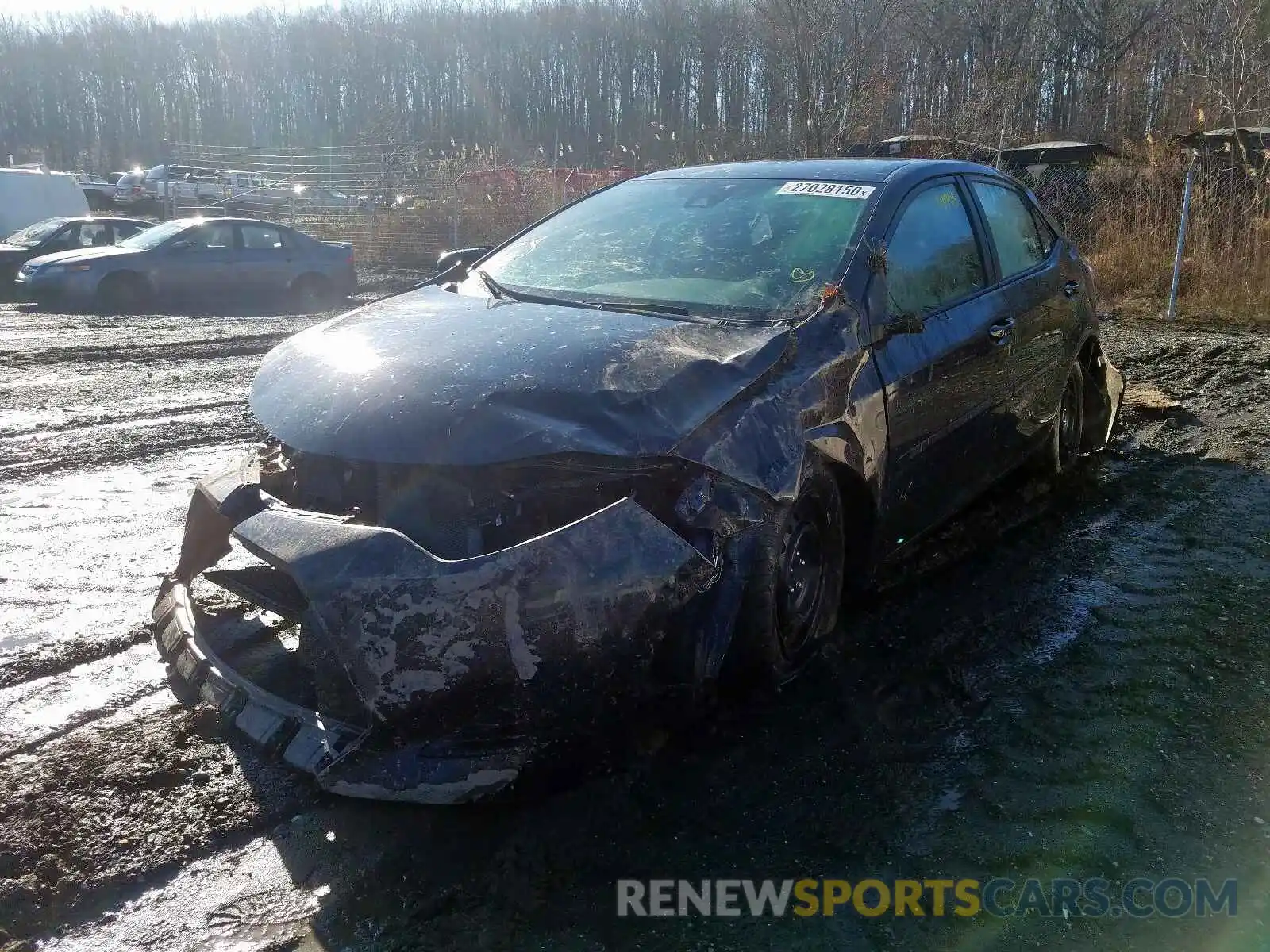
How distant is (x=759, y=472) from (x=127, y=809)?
1872 mm

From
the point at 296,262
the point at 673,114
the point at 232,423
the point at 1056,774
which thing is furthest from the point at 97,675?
the point at 673,114

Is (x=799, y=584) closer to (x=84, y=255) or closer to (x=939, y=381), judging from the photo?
(x=939, y=381)

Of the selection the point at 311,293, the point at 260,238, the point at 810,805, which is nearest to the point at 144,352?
the point at 260,238

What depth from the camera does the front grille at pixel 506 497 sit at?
2.78 metres

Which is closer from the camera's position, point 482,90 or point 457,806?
point 457,806

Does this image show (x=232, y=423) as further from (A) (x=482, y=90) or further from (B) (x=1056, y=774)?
(A) (x=482, y=90)

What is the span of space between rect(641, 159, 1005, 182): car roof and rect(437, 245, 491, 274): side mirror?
33.6 inches

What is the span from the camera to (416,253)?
24.5 metres

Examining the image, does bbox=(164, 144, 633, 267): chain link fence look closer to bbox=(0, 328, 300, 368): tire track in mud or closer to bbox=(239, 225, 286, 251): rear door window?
bbox=(239, 225, 286, 251): rear door window

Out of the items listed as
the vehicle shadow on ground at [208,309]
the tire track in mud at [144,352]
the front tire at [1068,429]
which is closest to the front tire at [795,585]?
the front tire at [1068,429]

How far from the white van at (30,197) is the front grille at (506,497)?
2020 cm

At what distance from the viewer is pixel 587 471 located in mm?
2793

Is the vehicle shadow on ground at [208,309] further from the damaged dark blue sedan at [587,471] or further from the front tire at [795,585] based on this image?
the front tire at [795,585]

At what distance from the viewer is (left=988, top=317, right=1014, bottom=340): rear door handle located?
445 cm
